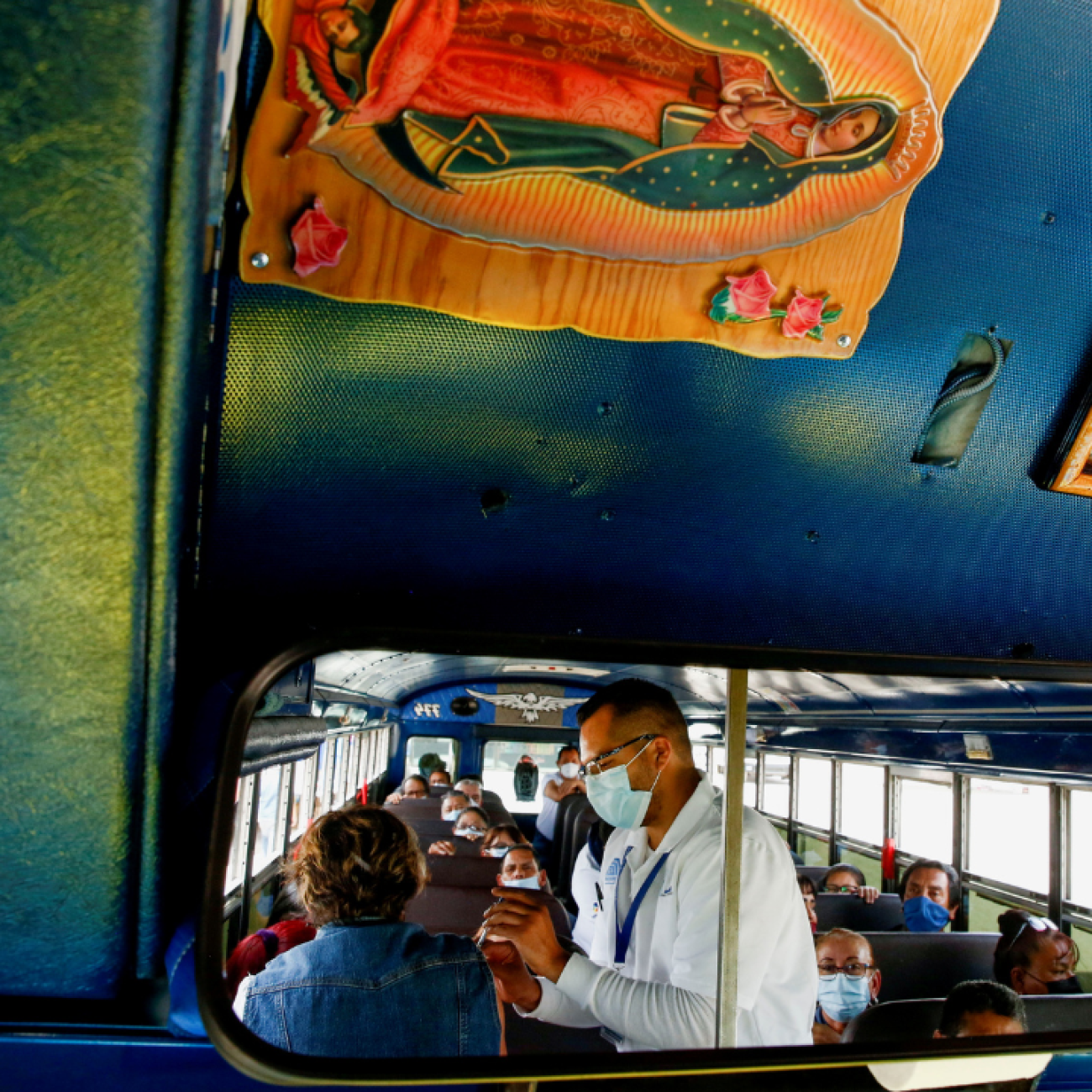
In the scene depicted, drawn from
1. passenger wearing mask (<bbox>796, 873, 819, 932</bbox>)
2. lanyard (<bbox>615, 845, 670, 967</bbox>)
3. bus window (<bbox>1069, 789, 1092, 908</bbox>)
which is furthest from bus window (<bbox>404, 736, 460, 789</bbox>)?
bus window (<bbox>1069, 789, 1092, 908</bbox>)

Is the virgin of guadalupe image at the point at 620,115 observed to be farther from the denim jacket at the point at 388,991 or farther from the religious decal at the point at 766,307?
the denim jacket at the point at 388,991

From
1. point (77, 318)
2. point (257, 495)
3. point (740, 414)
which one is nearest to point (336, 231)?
point (77, 318)

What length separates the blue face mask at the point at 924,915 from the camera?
2125 millimetres

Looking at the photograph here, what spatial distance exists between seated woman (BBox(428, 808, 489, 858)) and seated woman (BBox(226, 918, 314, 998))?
31cm

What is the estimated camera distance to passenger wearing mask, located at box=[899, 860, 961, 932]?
2.18m

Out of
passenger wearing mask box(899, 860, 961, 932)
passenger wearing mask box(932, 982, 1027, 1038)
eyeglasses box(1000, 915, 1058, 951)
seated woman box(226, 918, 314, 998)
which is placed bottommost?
eyeglasses box(1000, 915, 1058, 951)

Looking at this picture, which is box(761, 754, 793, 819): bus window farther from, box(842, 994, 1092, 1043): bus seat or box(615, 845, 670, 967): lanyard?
box(842, 994, 1092, 1043): bus seat

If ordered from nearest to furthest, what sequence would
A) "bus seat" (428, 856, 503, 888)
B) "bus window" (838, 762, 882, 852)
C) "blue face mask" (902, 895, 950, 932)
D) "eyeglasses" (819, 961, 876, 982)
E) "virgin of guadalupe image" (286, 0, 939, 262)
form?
"virgin of guadalupe image" (286, 0, 939, 262) → "bus seat" (428, 856, 503, 888) → "eyeglasses" (819, 961, 876, 982) → "blue face mask" (902, 895, 950, 932) → "bus window" (838, 762, 882, 852)

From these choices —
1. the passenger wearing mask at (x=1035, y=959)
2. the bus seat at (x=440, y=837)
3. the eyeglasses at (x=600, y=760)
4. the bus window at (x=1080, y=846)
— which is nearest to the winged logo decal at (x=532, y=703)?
the eyeglasses at (x=600, y=760)

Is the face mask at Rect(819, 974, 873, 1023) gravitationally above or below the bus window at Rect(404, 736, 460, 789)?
below

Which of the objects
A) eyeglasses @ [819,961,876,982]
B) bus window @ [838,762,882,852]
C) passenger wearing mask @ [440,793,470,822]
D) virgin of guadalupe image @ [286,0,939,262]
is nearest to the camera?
virgin of guadalupe image @ [286,0,939,262]

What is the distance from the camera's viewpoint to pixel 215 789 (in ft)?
4.34

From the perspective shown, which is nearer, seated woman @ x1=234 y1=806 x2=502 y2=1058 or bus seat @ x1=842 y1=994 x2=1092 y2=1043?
seated woman @ x1=234 y1=806 x2=502 y2=1058

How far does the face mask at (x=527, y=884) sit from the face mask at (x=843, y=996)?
1.90 ft
